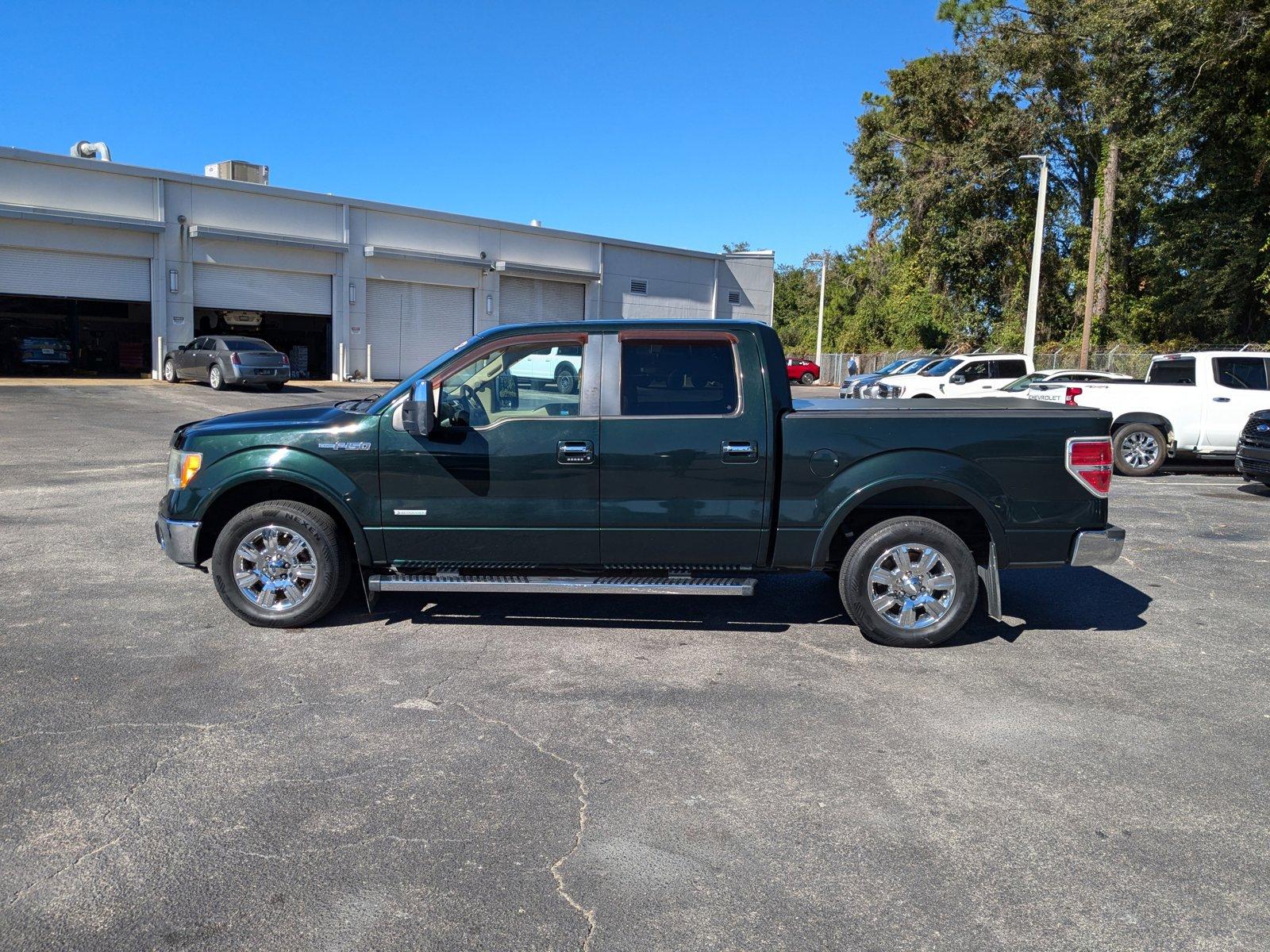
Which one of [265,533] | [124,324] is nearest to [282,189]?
[124,324]

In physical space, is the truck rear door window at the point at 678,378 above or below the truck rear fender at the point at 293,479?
above

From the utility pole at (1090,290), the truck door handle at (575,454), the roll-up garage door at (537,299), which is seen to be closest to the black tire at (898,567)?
the truck door handle at (575,454)

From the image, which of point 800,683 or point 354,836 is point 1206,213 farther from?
point 354,836

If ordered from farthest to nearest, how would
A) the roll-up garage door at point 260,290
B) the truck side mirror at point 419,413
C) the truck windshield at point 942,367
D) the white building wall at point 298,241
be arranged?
the roll-up garage door at point 260,290 < the white building wall at point 298,241 < the truck windshield at point 942,367 < the truck side mirror at point 419,413

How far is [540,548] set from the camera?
6.04m

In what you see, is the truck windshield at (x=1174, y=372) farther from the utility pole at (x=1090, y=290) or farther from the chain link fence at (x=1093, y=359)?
the utility pole at (x=1090, y=290)

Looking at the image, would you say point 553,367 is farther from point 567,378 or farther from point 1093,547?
point 1093,547

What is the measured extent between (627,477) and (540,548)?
71 centimetres

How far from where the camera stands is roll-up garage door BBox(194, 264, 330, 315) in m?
32.2

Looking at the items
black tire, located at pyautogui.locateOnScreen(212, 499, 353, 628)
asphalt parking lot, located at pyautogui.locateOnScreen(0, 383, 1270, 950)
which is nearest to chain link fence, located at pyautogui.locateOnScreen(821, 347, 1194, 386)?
asphalt parking lot, located at pyautogui.locateOnScreen(0, 383, 1270, 950)

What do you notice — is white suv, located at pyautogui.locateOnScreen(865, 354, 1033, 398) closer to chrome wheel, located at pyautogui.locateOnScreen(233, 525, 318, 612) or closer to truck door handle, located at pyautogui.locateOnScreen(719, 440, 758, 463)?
truck door handle, located at pyautogui.locateOnScreen(719, 440, 758, 463)

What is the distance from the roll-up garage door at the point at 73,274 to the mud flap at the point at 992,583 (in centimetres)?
3118

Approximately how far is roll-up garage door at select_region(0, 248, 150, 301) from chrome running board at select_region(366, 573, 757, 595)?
1140 inches

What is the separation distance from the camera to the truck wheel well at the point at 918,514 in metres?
6.12
